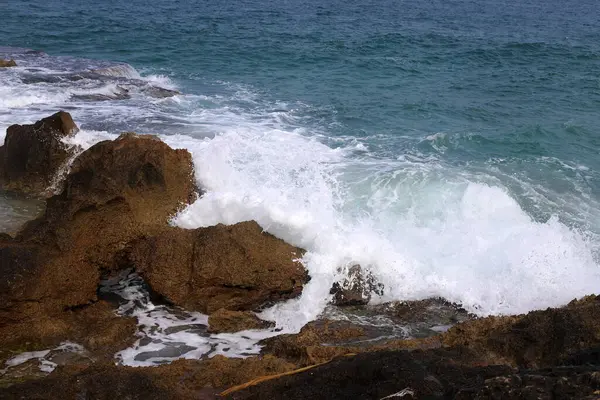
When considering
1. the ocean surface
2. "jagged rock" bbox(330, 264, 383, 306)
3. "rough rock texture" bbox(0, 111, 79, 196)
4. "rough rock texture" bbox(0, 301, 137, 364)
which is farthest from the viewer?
"rough rock texture" bbox(0, 111, 79, 196)

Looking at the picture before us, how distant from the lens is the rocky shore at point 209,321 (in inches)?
164

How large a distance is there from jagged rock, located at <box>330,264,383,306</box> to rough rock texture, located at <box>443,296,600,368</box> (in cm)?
169

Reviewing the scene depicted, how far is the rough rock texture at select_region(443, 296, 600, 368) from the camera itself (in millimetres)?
5117

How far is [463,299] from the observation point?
738 cm

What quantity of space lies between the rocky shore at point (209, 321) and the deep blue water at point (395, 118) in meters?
0.85

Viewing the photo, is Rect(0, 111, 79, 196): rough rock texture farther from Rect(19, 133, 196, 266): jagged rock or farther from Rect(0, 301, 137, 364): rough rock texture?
Rect(0, 301, 137, 364): rough rock texture

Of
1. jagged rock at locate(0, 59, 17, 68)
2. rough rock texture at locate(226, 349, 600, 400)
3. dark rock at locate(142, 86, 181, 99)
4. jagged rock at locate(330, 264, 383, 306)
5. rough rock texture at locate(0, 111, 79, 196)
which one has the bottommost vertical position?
rough rock texture at locate(226, 349, 600, 400)

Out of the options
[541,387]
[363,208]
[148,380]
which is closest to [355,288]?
[363,208]

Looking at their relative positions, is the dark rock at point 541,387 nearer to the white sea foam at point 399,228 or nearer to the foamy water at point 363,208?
the foamy water at point 363,208

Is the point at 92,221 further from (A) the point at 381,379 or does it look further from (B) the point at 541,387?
(B) the point at 541,387

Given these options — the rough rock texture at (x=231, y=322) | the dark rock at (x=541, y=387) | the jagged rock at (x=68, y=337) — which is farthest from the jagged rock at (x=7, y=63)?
the dark rock at (x=541, y=387)

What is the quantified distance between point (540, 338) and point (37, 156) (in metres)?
7.50

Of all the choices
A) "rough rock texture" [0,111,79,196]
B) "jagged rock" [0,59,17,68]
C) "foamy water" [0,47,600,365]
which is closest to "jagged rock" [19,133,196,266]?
"foamy water" [0,47,600,365]

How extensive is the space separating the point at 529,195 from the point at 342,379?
7958mm
